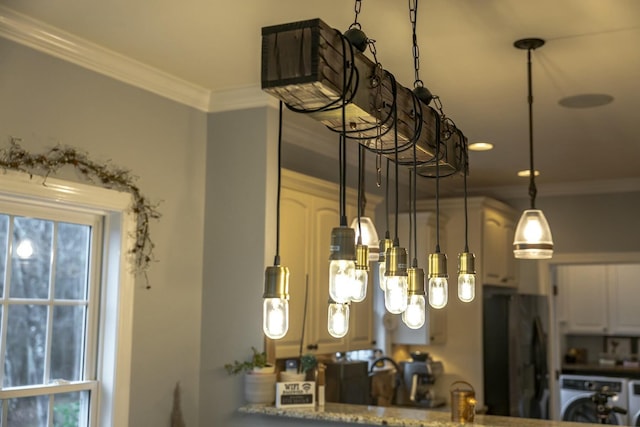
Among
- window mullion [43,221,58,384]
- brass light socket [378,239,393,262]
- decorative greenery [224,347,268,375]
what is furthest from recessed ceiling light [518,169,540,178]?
window mullion [43,221,58,384]

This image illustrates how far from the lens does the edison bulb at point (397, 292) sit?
2.04m

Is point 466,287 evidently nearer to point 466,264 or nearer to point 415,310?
point 466,264

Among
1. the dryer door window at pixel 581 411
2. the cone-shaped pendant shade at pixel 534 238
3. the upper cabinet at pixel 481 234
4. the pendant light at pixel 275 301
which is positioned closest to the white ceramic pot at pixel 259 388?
the cone-shaped pendant shade at pixel 534 238

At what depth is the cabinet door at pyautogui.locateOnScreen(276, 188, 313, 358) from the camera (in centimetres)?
388

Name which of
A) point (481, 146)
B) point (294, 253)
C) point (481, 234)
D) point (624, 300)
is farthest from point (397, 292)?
point (624, 300)

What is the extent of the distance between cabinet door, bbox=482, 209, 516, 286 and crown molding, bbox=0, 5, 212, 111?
2906mm

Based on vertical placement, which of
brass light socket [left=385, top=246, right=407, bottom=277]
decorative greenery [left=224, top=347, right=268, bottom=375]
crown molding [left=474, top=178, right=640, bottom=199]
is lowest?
decorative greenery [left=224, top=347, right=268, bottom=375]

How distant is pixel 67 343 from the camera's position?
324cm

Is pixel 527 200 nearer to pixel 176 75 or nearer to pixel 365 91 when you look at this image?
pixel 176 75

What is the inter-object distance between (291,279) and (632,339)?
5.74m

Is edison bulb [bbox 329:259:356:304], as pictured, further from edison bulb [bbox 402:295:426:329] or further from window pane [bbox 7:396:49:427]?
window pane [bbox 7:396:49:427]

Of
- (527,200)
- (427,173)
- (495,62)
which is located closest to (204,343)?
(427,173)

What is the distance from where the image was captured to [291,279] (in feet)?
12.9

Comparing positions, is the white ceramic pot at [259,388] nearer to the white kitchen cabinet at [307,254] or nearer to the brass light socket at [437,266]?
the white kitchen cabinet at [307,254]
